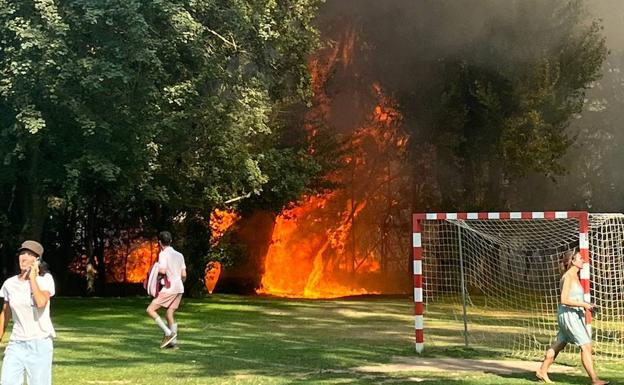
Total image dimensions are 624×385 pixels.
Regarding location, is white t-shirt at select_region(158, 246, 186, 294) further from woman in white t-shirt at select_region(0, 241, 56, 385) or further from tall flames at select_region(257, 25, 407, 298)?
tall flames at select_region(257, 25, 407, 298)

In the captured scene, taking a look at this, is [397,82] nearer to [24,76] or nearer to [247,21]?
[247,21]

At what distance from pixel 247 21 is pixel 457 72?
47.6ft

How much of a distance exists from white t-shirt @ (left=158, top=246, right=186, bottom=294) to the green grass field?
100 cm

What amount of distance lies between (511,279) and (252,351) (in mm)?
15940

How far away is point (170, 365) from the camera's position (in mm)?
11453

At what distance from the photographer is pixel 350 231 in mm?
42625

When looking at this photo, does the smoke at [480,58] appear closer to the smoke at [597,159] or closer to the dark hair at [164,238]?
the smoke at [597,159]

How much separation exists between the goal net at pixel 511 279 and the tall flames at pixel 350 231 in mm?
9788

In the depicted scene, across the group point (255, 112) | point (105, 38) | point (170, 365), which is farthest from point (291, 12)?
point (170, 365)

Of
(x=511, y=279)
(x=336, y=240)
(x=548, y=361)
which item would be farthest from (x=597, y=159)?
(x=548, y=361)

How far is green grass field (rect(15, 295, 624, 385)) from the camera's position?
Result: 10.4 meters

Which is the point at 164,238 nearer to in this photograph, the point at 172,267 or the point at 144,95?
the point at 172,267

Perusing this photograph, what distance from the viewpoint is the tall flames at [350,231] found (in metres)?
40.2

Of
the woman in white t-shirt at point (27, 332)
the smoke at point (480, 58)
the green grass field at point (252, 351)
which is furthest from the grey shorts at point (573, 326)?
the smoke at point (480, 58)
